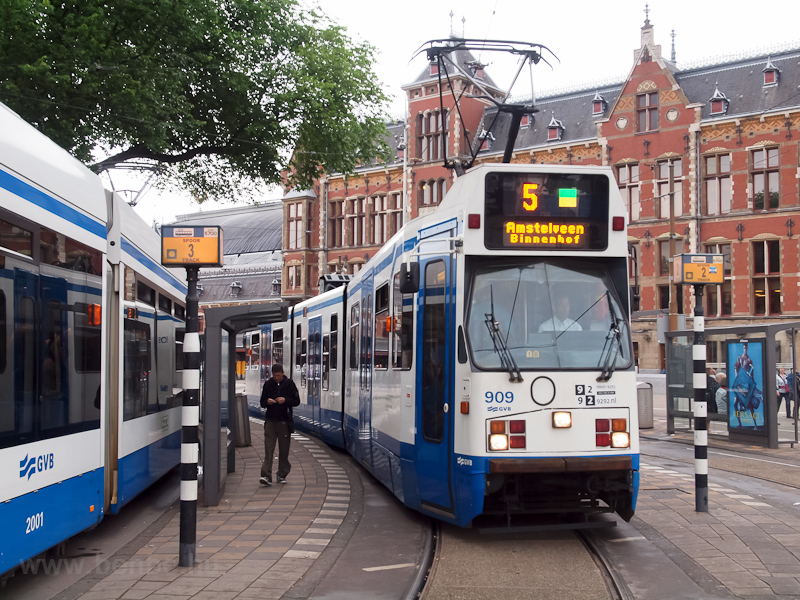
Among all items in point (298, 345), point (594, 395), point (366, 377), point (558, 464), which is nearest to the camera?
point (558, 464)

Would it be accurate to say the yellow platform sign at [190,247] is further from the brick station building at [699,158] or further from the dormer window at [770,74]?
the dormer window at [770,74]

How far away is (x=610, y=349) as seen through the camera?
7.96 metres

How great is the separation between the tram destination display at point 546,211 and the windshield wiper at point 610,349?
0.66m

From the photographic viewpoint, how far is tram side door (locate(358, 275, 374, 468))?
1138cm

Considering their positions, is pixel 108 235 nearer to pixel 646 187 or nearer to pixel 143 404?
pixel 143 404

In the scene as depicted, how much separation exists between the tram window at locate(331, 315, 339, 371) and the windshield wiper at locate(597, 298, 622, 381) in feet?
25.8

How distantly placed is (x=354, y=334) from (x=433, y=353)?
5.01 m

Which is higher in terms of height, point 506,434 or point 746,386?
point 506,434

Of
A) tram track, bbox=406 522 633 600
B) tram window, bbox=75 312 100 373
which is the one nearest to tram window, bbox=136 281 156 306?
tram window, bbox=75 312 100 373

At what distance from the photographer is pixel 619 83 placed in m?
52.3

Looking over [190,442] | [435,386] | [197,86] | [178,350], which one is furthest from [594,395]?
[197,86]

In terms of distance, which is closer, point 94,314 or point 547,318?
point 94,314

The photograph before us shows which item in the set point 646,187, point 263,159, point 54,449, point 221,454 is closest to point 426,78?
point 646,187

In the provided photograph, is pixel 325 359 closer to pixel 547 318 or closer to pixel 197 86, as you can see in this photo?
pixel 197 86
